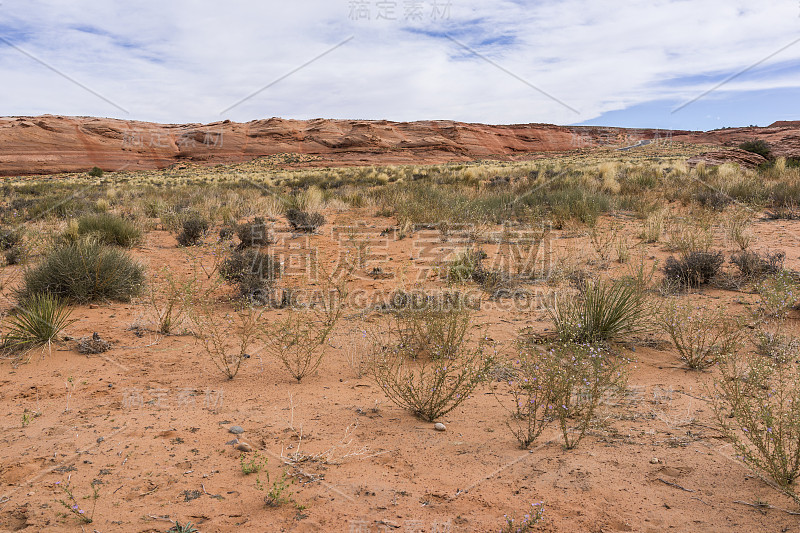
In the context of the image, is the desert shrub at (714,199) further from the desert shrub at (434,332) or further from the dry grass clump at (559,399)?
the dry grass clump at (559,399)

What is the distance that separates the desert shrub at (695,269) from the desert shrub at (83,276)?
A: 664 cm

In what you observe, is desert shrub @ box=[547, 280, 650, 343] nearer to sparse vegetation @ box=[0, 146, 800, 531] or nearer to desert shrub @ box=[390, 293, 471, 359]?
sparse vegetation @ box=[0, 146, 800, 531]

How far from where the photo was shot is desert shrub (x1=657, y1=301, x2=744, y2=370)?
3.80 m

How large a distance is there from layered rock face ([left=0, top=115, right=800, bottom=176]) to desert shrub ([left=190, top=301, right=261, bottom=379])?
43.3m

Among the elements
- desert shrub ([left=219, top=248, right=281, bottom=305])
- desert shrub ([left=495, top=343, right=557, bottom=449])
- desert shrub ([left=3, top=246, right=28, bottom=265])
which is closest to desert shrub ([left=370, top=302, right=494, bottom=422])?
desert shrub ([left=495, top=343, right=557, bottom=449])

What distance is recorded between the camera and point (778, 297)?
4.22m

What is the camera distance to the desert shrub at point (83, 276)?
534 centimetres

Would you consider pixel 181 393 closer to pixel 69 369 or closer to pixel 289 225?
pixel 69 369

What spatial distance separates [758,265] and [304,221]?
781 cm

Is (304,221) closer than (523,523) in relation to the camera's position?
No

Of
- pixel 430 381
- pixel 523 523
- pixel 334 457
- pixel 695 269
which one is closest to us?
pixel 523 523

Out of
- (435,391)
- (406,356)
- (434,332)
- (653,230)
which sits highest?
(653,230)

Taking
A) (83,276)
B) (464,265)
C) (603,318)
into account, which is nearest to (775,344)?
(603,318)

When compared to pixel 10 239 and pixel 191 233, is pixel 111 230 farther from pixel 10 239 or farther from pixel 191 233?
pixel 10 239
